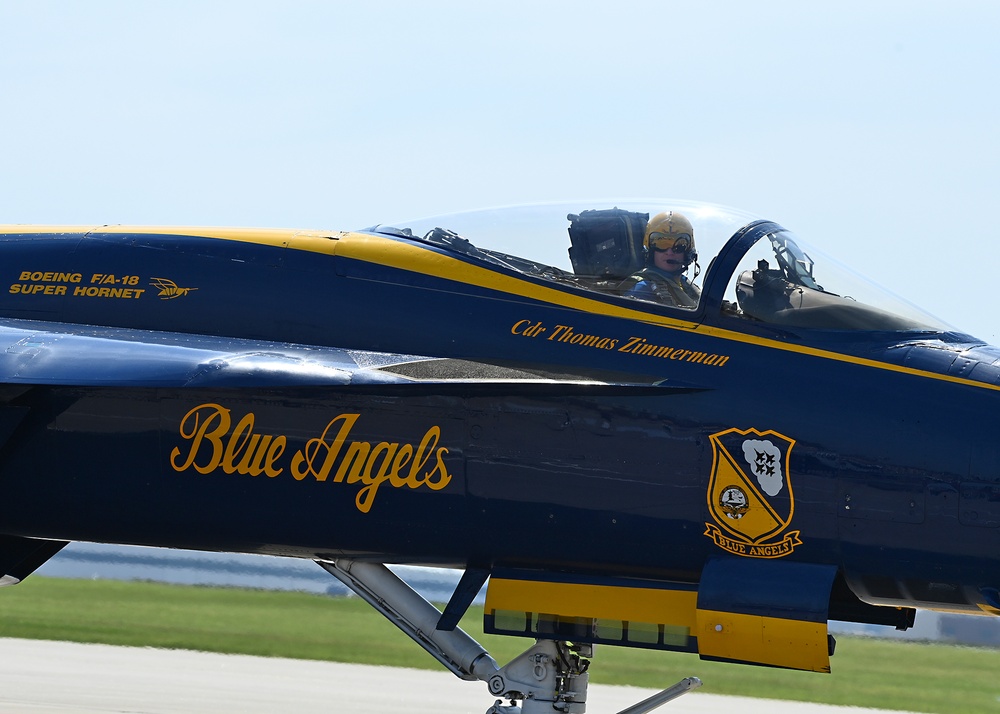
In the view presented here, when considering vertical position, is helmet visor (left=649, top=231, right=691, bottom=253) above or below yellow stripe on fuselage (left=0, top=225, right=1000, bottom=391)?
above

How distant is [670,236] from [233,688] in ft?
26.5

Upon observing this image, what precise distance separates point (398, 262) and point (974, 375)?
3079mm

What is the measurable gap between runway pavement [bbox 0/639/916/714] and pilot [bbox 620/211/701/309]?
645 centimetres

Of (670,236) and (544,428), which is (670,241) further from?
(544,428)

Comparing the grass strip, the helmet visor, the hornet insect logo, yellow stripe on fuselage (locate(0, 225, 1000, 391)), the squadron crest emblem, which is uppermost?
the helmet visor

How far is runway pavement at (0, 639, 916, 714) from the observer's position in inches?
469

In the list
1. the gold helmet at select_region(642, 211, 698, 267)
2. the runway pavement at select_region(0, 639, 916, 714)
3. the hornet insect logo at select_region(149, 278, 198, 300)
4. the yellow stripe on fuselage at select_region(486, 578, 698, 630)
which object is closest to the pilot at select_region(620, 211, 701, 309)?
the gold helmet at select_region(642, 211, 698, 267)

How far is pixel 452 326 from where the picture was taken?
691 centimetres

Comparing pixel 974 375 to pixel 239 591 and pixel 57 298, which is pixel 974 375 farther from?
pixel 239 591

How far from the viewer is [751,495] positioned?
20.3 feet

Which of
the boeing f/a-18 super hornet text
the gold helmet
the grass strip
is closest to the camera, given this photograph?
the boeing f/a-18 super hornet text

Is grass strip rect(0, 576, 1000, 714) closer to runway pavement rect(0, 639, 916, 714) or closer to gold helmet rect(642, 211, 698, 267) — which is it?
runway pavement rect(0, 639, 916, 714)

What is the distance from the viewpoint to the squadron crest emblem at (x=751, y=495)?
6.14m

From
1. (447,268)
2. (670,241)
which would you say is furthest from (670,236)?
(447,268)
